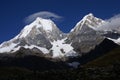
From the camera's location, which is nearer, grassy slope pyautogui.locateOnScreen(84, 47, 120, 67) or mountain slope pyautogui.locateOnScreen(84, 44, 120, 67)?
mountain slope pyautogui.locateOnScreen(84, 44, 120, 67)

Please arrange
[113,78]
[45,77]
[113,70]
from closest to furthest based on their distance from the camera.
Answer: [113,78]
[113,70]
[45,77]

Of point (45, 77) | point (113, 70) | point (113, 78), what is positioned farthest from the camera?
point (45, 77)

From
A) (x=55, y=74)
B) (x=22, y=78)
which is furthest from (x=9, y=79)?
(x=55, y=74)

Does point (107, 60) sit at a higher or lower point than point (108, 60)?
higher

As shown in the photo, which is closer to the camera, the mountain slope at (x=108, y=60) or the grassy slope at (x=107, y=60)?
the mountain slope at (x=108, y=60)

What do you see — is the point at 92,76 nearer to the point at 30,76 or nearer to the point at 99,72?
the point at 99,72

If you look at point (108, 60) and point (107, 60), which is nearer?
point (108, 60)

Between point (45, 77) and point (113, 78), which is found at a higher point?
point (45, 77)

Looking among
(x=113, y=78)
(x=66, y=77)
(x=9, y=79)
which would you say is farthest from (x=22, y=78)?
(x=113, y=78)

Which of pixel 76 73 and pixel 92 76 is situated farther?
pixel 76 73

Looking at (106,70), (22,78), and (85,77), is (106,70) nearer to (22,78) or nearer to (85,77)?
(85,77)
